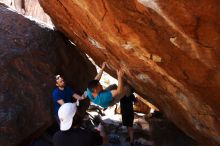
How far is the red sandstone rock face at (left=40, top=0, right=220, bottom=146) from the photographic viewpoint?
3531 mm

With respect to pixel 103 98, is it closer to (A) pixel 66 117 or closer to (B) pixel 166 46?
(A) pixel 66 117

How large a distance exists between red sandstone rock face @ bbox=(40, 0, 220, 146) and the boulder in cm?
110

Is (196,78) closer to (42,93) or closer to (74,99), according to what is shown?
(74,99)

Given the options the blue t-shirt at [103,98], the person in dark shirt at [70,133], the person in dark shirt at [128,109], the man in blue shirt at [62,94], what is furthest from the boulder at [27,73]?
the person in dark shirt at [70,133]

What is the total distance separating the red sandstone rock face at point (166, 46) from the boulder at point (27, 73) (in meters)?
1.10

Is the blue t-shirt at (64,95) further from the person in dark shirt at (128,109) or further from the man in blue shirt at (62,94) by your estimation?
the person in dark shirt at (128,109)

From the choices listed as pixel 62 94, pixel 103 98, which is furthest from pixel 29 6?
pixel 103 98

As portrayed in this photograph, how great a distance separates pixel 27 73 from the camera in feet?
22.6

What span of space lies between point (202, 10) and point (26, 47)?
174 inches

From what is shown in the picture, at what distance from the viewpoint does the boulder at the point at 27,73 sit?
21.0ft

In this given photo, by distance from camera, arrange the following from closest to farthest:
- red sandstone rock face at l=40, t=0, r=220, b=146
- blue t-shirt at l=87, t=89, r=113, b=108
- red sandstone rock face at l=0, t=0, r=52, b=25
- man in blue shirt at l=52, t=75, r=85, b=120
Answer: red sandstone rock face at l=40, t=0, r=220, b=146 → blue t-shirt at l=87, t=89, r=113, b=108 → man in blue shirt at l=52, t=75, r=85, b=120 → red sandstone rock face at l=0, t=0, r=52, b=25

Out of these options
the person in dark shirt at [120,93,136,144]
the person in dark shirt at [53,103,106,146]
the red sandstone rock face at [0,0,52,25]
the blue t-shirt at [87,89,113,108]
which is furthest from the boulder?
the red sandstone rock face at [0,0,52,25]

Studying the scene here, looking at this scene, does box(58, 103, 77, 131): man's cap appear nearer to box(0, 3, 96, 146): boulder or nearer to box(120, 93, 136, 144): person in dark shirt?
box(0, 3, 96, 146): boulder

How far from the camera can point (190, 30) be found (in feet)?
11.8
